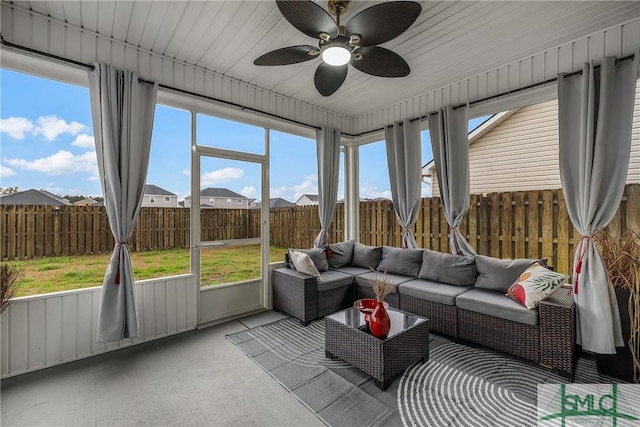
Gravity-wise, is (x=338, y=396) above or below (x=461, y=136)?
below

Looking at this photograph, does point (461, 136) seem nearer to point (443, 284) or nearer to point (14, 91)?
point (443, 284)

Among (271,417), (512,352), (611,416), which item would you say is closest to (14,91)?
(271,417)

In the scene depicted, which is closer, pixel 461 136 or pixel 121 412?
pixel 121 412

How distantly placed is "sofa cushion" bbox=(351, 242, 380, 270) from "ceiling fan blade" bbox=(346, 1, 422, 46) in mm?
2785

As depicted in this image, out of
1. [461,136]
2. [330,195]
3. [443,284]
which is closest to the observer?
[443,284]

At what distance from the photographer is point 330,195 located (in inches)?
172

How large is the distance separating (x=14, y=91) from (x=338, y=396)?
3598mm

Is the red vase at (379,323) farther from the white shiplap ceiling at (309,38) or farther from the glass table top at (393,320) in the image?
the white shiplap ceiling at (309,38)

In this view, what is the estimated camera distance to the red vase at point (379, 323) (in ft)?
7.07

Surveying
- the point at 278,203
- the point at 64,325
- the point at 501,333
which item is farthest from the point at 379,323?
the point at 64,325

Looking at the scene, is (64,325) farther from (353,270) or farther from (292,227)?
(353,270)

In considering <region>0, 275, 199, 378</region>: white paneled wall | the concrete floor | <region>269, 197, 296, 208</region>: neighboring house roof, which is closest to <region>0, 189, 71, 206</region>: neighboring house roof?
<region>0, 275, 199, 378</region>: white paneled wall

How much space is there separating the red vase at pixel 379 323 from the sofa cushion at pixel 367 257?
6.02ft

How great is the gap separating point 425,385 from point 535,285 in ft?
4.27
